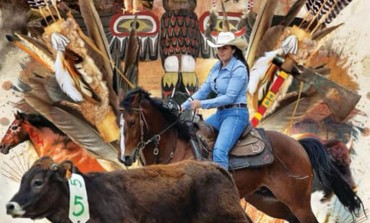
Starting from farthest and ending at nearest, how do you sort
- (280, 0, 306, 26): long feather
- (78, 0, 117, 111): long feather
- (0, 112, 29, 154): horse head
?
(280, 0, 306, 26): long feather < (78, 0, 117, 111): long feather < (0, 112, 29, 154): horse head

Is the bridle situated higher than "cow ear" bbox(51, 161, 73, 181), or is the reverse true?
"cow ear" bbox(51, 161, 73, 181)

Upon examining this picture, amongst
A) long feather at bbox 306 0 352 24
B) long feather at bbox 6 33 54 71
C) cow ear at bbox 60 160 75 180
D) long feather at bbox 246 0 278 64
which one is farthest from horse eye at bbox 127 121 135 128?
long feather at bbox 306 0 352 24

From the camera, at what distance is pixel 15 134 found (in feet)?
33.8

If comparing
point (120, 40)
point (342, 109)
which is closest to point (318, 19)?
point (342, 109)

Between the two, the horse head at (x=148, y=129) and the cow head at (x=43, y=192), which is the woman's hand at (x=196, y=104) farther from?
the cow head at (x=43, y=192)

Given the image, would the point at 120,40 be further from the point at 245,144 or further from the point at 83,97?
the point at 245,144

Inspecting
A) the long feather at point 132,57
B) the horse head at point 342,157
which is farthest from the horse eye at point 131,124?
the horse head at point 342,157

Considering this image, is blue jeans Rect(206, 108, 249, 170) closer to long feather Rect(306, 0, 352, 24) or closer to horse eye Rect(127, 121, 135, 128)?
horse eye Rect(127, 121, 135, 128)

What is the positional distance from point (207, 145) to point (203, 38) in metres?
2.55

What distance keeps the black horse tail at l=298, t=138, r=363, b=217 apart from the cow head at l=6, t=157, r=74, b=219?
4.76 meters

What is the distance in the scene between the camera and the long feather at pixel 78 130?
10.5 meters

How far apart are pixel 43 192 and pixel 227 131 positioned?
3.34m

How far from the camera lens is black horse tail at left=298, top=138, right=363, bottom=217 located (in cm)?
986

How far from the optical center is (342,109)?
10750 millimetres
